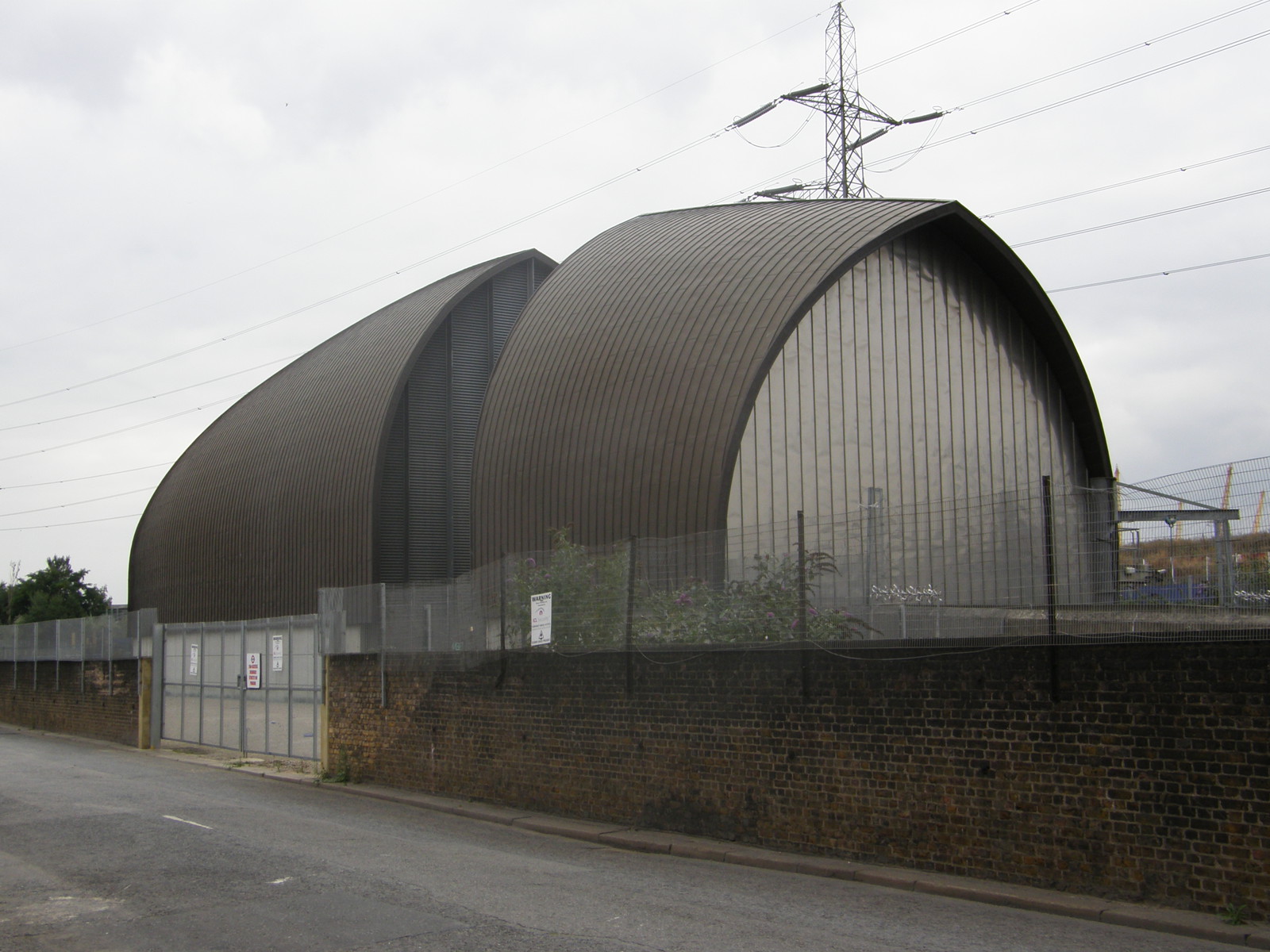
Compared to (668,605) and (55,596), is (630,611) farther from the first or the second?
(55,596)

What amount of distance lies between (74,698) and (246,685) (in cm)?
1118

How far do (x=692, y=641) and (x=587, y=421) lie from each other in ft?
33.6

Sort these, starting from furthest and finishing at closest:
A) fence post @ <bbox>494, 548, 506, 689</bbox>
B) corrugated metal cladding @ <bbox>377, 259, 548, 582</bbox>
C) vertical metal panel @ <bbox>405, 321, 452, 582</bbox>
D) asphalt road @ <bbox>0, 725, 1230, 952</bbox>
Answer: vertical metal panel @ <bbox>405, 321, 452, 582</bbox> → corrugated metal cladding @ <bbox>377, 259, 548, 582</bbox> → fence post @ <bbox>494, 548, 506, 689</bbox> → asphalt road @ <bbox>0, 725, 1230, 952</bbox>

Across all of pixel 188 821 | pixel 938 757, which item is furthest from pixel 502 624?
pixel 938 757

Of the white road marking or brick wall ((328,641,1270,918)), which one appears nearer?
brick wall ((328,641,1270,918))

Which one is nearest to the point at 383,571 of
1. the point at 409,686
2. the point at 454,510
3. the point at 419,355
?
the point at 454,510

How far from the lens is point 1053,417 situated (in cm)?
2736

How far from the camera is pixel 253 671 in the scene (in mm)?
24484

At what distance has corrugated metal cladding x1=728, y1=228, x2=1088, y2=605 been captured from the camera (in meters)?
21.8

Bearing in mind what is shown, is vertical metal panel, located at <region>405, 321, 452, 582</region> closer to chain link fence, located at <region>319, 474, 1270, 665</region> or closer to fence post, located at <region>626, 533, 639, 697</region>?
chain link fence, located at <region>319, 474, 1270, 665</region>

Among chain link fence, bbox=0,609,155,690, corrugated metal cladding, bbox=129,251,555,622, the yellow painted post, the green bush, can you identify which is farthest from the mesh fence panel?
the green bush

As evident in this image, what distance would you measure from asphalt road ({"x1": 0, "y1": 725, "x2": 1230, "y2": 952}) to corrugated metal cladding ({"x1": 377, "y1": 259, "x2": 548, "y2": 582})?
17283 millimetres

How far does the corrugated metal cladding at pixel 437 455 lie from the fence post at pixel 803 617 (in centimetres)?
1934

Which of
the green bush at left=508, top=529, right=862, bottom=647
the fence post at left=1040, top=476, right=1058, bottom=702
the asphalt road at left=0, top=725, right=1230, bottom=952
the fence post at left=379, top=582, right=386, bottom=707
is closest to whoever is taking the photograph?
the asphalt road at left=0, top=725, right=1230, bottom=952
